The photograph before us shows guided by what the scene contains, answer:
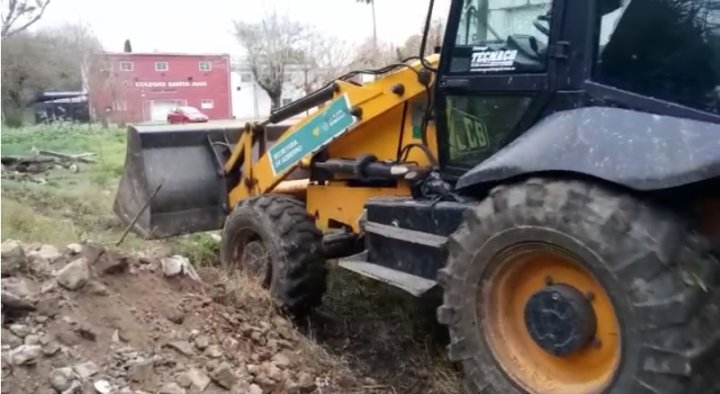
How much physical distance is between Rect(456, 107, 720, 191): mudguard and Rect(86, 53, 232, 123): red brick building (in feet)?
72.6

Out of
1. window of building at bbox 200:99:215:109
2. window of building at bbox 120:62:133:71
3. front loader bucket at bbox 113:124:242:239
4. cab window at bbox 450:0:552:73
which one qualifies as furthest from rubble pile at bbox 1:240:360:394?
window of building at bbox 200:99:215:109

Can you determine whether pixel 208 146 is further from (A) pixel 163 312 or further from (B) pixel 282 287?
(A) pixel 163 312

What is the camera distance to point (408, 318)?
5852 millimetres

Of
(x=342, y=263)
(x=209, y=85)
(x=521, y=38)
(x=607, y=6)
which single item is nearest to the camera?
(x=607, y=6)

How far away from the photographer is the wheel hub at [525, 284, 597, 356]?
3.52 meters

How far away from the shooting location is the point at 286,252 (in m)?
5.62

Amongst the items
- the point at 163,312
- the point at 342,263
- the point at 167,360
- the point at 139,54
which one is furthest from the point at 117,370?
the point at 139,54

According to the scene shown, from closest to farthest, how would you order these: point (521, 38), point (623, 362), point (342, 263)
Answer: point (623, 362) < point (521, 38) < point (342, 263)

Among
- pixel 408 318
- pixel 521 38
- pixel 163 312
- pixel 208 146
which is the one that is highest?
pixel 521 38

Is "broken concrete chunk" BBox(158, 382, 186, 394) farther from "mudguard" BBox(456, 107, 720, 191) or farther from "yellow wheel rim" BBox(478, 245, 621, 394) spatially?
"mudguard" BBox(456, 107, 720, 191)

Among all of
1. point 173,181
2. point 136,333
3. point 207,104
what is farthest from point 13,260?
point 207,104

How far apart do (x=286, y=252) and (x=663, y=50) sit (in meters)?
2.78

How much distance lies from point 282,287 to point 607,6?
A: 9.21 feet

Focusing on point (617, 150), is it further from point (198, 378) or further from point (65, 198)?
point (65, 198)
